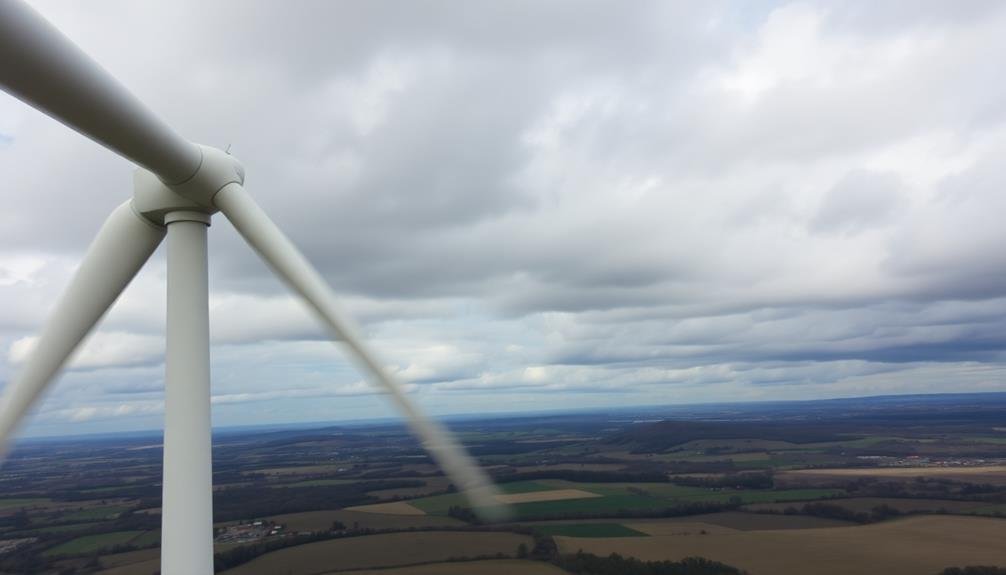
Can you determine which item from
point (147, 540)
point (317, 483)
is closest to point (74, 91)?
point (147, 540)

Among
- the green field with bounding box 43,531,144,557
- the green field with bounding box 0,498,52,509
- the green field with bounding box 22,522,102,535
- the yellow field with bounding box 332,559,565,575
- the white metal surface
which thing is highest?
the white metal surface

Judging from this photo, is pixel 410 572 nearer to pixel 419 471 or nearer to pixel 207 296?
pixel 207 296

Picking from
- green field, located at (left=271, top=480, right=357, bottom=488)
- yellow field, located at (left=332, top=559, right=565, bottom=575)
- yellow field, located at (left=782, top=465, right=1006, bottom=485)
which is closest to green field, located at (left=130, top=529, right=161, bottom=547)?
yellow field, located at (left=332, top=559, right=565, bottom=575)

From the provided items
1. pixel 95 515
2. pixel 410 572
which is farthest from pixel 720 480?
pixel 95 515

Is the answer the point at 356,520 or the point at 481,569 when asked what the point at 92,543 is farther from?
the point at 481,569

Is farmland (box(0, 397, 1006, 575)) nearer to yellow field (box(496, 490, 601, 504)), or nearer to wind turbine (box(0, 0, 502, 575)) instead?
yellow field (box(496, 490, 601, 504))

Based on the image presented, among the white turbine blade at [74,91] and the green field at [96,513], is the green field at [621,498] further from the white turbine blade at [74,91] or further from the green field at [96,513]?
the white turbine blade at [74,91]
